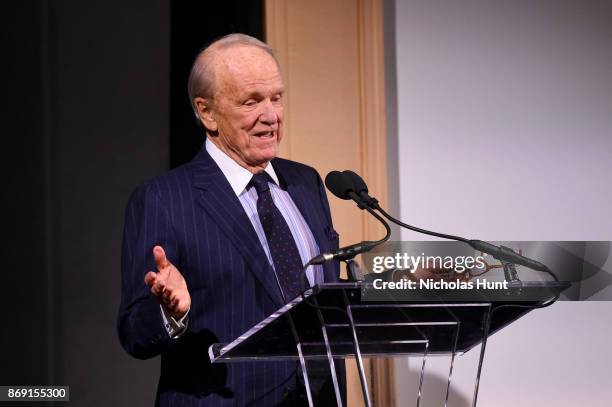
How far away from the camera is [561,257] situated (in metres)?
1.79

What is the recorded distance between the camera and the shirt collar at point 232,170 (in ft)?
7.14

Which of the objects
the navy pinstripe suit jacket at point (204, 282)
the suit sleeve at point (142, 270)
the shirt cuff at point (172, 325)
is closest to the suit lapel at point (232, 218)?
the navy pinstripe suit jacket at point (204, 282)

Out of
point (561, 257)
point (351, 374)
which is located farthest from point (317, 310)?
point (351, 374)

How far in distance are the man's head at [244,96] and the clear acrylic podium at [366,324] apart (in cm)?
61

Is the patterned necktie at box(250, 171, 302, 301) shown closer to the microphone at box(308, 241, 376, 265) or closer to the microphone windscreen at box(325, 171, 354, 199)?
the microphone windscreen at box(325, 171, 354, 199)

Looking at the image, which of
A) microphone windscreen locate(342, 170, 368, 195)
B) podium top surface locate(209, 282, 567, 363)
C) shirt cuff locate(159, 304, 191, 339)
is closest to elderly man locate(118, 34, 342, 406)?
shirt cuff locate(159, 304, 191, 339)

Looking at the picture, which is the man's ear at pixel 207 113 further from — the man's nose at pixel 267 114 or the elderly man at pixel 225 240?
the man's nose at pixel 267 114

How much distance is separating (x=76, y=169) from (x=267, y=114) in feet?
8.05

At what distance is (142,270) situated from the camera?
1966mm

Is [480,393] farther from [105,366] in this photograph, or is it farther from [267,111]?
[105,366]

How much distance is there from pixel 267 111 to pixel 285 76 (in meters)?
0.90

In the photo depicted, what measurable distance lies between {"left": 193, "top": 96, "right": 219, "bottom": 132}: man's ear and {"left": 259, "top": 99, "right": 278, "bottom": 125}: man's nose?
0.11 metres

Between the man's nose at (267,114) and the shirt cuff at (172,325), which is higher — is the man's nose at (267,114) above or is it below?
above

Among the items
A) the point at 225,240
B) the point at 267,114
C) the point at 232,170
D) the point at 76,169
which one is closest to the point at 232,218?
the point at 225,240
